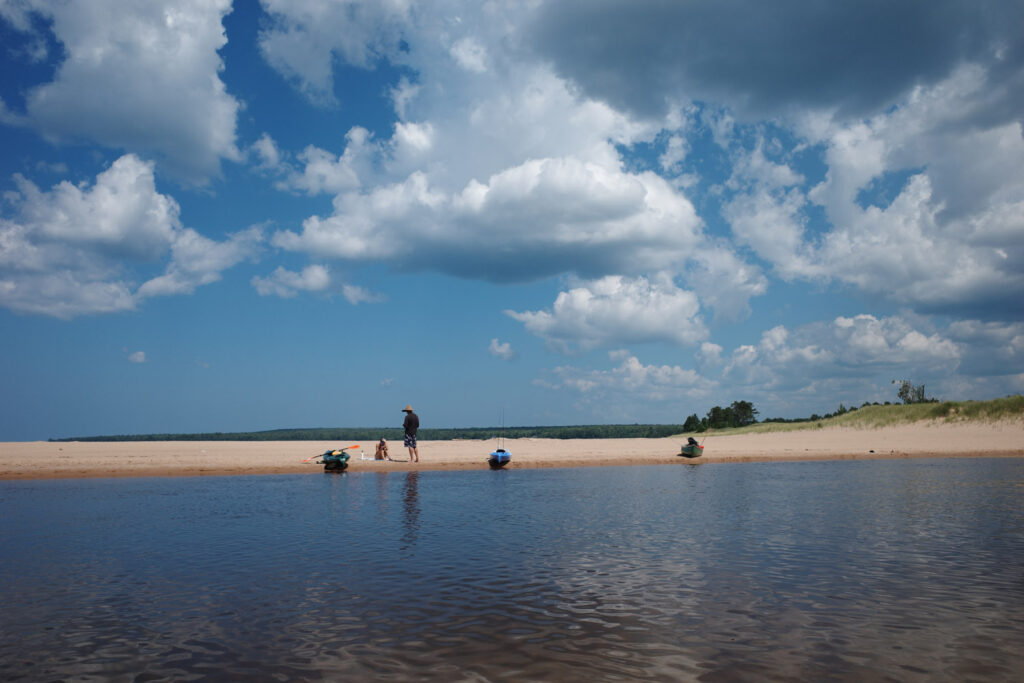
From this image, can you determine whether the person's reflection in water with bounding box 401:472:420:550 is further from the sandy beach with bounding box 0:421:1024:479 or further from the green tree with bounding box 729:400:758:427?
the green tree with bounding box 729:400:758:427

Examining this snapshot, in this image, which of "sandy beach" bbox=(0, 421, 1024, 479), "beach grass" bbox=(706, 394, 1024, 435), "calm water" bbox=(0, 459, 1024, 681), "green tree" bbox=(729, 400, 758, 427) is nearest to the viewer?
"calm water" bbox=(0, 459, 1024, 681)

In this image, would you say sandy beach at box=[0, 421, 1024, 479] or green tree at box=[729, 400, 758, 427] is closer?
sandy beach at box=[0, 421, 1024, 479]

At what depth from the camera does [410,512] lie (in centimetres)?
2205

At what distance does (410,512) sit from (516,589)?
10.8 metres

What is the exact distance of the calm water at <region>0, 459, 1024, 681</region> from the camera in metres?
8.37

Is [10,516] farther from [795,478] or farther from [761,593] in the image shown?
[795,478]

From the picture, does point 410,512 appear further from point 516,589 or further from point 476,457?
point 476,457

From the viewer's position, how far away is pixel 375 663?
8.26 meters

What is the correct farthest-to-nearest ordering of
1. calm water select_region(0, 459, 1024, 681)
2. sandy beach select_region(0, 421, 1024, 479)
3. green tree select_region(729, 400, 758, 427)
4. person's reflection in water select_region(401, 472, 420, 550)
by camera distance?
1. green tree select_region(729, 400, 758, 427)
2. sandy beach select_region(0, 421, 1024, 479)
3. person's reflection in water select_region(401, 472, 420, 550)
4. calm water select_region(0, 459, 1024, 681)

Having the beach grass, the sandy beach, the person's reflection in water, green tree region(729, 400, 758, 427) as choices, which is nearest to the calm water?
the person's reflection in water

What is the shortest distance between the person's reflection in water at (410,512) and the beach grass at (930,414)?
6606 cm

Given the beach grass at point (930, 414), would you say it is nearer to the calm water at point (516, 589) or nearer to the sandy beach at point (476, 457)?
the sandy beach at point (476, 457)

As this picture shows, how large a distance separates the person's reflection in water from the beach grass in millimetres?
66057

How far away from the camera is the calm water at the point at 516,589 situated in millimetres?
8367
